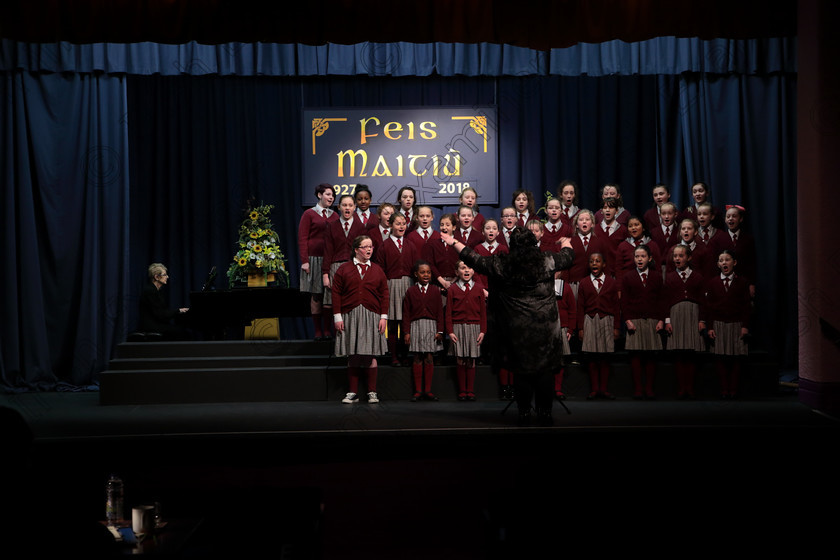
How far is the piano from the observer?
8.10 meters

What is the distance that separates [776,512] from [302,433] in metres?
3.14

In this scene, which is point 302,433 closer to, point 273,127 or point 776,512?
point 776,512

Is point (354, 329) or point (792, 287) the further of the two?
point (792, 287)

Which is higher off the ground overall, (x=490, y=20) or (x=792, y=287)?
(x=490, y=20)

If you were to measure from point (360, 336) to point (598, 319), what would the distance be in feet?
6.88

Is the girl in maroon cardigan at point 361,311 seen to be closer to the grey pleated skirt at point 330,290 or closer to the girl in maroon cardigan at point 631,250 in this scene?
the grey pleated skirt at point 330,290

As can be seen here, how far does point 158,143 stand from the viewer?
980 centimetres

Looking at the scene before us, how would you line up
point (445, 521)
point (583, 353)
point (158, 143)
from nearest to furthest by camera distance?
1. point (445, 521)
2. point (583, 353)
3. point (158, 143)

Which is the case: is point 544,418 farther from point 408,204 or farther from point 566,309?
point 408,204

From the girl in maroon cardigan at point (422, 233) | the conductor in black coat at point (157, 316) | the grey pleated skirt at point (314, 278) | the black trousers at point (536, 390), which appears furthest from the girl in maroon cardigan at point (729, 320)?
the conductor in black coat at point (157, 316)

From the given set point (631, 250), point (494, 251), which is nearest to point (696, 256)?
Answer: point (631, 250)

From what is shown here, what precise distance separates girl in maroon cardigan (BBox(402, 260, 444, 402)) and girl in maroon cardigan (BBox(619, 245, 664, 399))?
65.6 inches

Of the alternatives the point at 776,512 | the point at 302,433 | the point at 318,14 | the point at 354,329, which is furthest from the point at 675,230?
the point at 776,512

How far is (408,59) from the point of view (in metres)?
9.52
